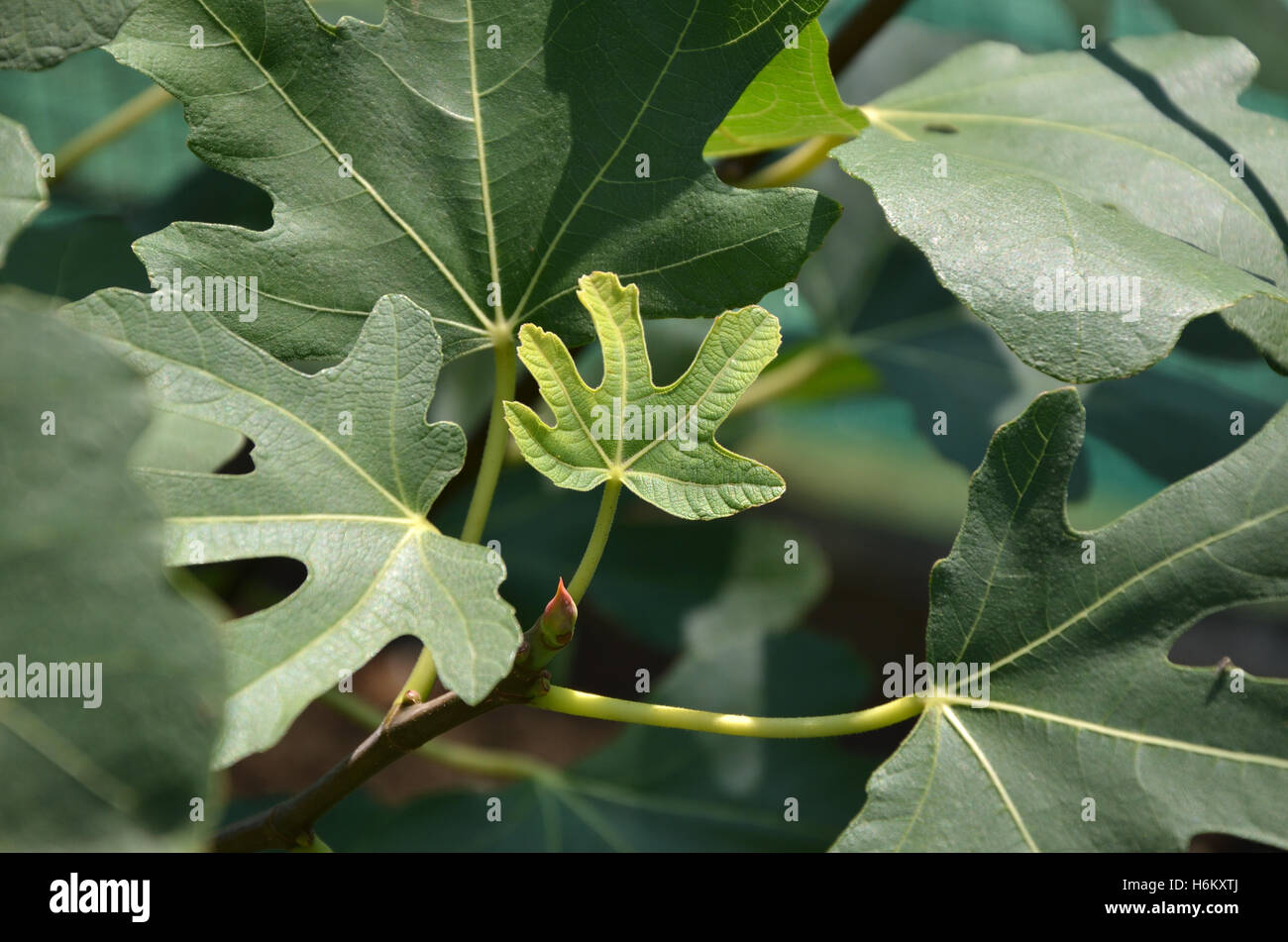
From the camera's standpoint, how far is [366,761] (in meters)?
0.64

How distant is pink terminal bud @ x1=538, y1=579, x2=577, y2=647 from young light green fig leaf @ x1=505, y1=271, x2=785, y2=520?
8cm

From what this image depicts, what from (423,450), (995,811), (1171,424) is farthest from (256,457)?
(1171,424)

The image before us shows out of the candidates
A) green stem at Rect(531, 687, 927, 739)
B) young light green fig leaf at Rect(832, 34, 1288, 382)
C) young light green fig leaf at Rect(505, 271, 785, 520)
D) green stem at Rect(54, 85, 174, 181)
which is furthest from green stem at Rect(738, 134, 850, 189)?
green stem at Rect(54, 85, 174, 181)

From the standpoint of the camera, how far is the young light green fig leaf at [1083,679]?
645 mm

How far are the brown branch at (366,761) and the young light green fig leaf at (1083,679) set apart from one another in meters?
0.23

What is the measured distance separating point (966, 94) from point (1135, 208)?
0.20m

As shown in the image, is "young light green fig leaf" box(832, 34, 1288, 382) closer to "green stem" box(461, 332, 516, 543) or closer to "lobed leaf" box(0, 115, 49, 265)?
"green stem" box(461, 332, 516, 543)

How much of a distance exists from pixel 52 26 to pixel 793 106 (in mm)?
495

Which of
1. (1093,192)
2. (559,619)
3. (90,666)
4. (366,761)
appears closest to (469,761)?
(366,761)

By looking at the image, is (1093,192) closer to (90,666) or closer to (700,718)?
(700,718)

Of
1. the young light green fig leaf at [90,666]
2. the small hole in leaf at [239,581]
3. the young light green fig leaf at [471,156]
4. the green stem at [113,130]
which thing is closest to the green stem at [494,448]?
the young light green fig leaf at [471,156]

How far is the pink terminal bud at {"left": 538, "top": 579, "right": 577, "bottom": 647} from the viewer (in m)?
0.58

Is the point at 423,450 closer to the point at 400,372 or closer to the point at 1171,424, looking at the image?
the point at 400,372

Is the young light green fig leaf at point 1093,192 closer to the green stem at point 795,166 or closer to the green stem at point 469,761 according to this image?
the green stem at point 795,166
